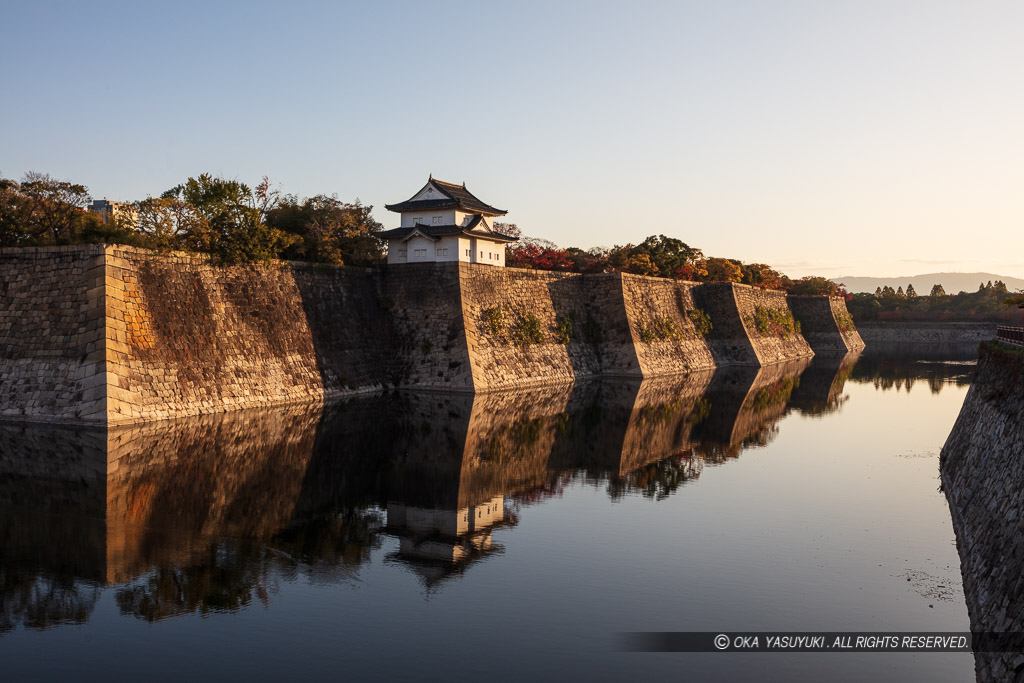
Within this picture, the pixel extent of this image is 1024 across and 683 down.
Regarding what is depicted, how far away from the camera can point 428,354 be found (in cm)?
3331

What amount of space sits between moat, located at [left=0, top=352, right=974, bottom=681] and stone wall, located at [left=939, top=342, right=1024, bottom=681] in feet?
1.38

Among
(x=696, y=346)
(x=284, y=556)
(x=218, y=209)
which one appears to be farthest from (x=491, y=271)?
(x=284, y=556)

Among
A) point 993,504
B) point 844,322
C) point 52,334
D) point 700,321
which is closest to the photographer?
point 993,504

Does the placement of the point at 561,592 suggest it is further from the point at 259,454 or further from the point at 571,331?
the point at 571,331

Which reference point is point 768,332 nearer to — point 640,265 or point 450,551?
point 640,265

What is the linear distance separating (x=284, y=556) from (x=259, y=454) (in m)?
7.23

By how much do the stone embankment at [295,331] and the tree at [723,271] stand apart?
1732cm

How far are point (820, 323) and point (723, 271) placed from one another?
12595 mm

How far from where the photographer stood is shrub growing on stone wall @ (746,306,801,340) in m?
61.0

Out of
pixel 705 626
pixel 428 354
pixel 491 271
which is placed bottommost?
pixel 705 626

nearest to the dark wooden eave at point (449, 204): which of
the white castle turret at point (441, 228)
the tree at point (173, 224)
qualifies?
the white castle turret at point (441, 228)

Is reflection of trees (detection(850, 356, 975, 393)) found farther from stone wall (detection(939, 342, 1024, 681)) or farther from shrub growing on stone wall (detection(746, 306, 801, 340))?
stone wall (detection(939, 342, 1024, 681))

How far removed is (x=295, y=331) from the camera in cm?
2903

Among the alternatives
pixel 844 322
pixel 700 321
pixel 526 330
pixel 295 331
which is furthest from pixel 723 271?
pixel 295 331
